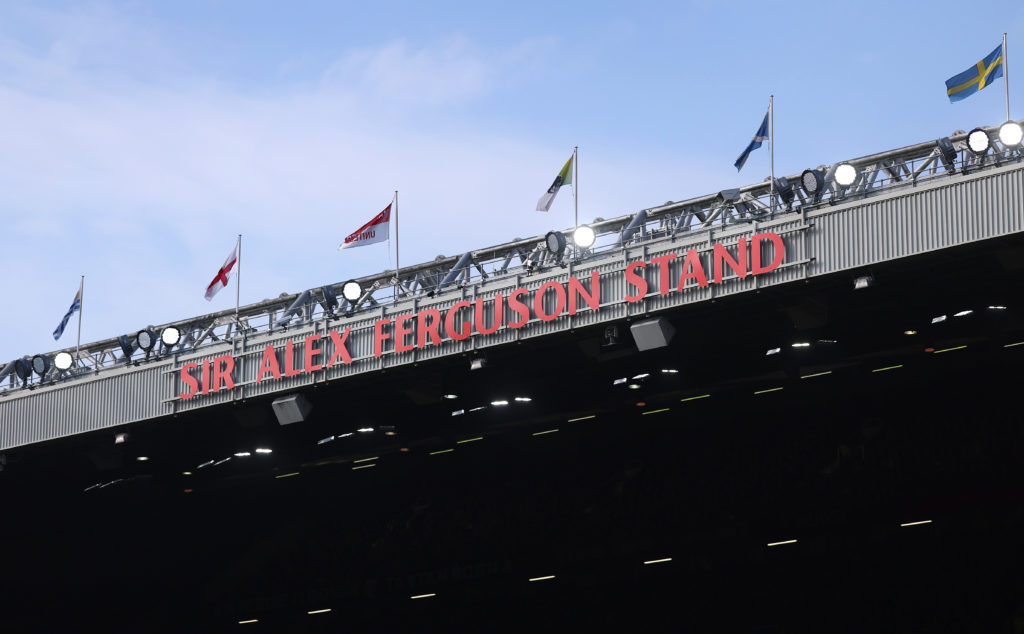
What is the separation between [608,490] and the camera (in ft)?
197

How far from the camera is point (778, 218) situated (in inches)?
1506

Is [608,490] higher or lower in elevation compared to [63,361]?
lower

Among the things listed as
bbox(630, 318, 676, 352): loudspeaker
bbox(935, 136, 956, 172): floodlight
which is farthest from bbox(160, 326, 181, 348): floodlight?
bbox(935, 136, 956, 172): floodlight

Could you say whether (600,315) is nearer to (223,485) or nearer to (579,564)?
(579,564)

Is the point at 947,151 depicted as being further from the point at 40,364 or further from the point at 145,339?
the point at 40,364

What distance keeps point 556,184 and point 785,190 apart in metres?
9.91

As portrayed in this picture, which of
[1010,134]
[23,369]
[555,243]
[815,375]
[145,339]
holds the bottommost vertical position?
[815,375]

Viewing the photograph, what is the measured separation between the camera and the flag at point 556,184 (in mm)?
46344

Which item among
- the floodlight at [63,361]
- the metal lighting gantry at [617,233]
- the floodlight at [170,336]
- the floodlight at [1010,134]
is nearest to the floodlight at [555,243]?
the metal lighting gantry at [617,233]

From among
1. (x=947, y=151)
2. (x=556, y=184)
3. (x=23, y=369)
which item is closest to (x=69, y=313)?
(x=23, y=369)

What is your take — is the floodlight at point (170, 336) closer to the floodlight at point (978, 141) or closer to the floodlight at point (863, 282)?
the floodlight at point (863, 282)

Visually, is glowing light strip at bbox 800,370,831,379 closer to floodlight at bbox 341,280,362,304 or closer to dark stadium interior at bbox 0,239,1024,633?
dark stadium interior at bbox 0,239,1024,633

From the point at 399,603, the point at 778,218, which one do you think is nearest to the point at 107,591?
the point at 399,603

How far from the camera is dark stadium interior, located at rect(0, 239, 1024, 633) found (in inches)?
1793
